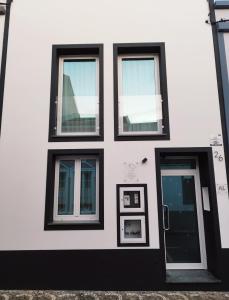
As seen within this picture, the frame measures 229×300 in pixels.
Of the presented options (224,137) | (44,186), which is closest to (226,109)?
(224,137)

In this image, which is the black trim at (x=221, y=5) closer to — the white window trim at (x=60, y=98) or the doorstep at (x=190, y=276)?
the white window trim at (x=60, y=98)

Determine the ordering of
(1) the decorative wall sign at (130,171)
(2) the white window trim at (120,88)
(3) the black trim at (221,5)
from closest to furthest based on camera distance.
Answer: (1) the decorative wall sign at (130,171)
(2) the white window trim at (120,88)
(3) the black trim at (221,5)

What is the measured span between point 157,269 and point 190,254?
3.20ft

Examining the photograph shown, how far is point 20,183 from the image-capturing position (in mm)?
5422

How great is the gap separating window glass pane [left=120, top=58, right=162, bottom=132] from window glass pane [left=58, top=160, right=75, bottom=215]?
4.93 ft

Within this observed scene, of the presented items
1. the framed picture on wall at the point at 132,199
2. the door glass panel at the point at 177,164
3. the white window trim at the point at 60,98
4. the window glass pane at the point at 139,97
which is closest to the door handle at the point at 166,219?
the framed picture on wall at the point at 132,199

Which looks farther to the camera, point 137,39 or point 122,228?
point 137,39

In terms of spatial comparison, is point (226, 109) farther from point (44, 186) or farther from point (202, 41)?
point (44, 186)

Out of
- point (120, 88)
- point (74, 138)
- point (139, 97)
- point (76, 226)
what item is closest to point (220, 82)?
point (139, 97)

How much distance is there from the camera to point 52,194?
5.46 meters

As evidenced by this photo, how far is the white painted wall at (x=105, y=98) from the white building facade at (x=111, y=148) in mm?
23

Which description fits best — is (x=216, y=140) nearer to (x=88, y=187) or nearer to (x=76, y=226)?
(x=88, y=187)

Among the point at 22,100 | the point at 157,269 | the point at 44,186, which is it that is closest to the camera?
the point at 157,269

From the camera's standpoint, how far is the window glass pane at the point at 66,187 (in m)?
5.56
